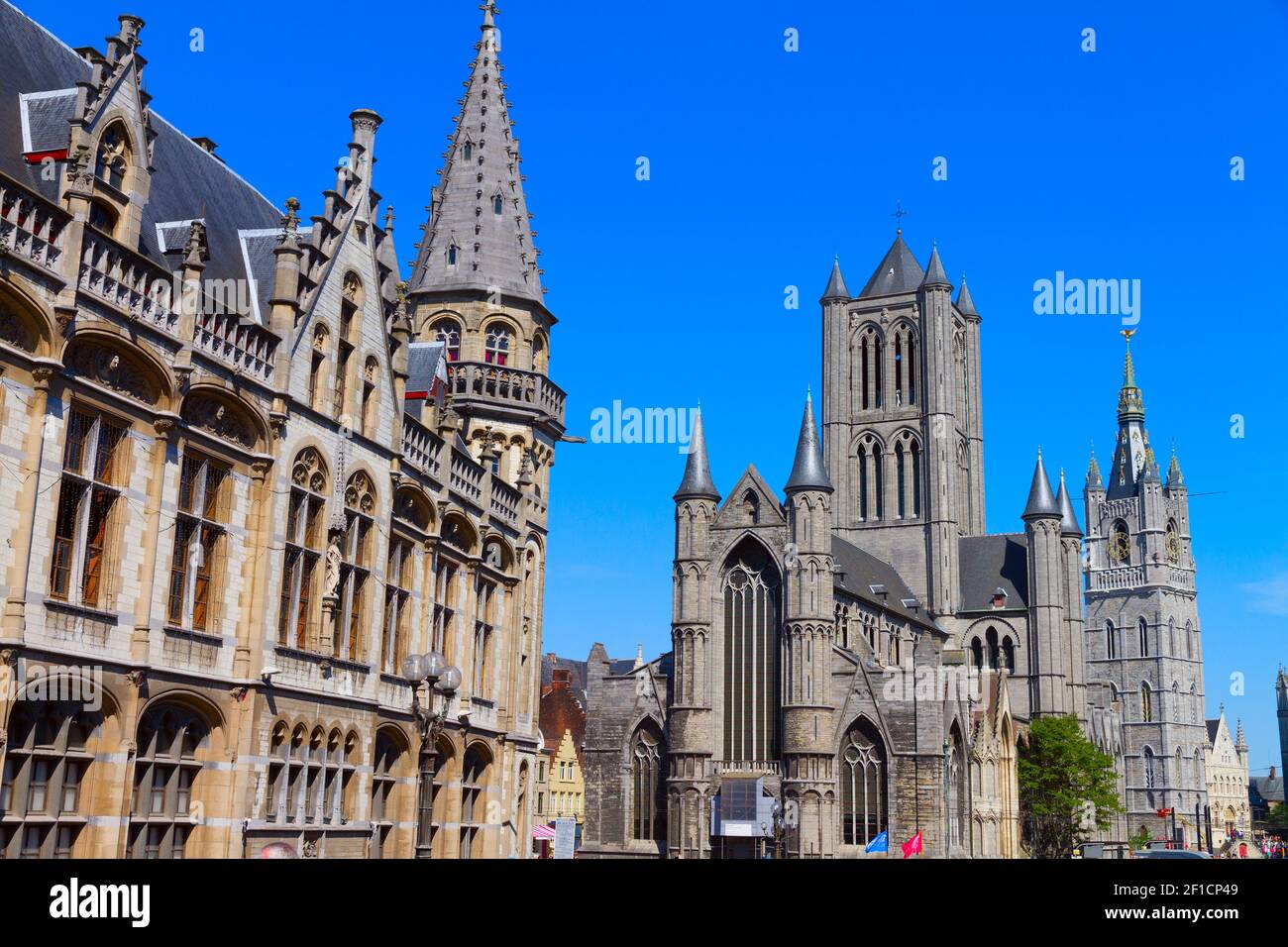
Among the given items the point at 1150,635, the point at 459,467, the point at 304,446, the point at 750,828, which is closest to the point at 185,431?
the point at 304,446

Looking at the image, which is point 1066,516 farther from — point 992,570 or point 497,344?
point 497,344

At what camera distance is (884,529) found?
97.5 m

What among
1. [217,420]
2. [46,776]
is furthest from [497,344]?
[46,776]

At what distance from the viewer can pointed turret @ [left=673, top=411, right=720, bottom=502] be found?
2982 inches

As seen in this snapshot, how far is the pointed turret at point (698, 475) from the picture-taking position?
249 feet

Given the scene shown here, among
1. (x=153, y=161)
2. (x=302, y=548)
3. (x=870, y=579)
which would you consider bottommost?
(x=302, y=548)

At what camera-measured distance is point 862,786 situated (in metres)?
69.1

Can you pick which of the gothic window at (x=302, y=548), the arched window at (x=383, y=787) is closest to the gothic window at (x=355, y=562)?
the gothic window at (x=302, y=548)

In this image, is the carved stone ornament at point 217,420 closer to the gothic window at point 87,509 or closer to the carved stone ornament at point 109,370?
the carved stone ornament at point 109,370

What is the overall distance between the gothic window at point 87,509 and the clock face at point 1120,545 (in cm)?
12982

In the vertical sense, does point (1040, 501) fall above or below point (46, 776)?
above

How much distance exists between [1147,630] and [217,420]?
410 feet
